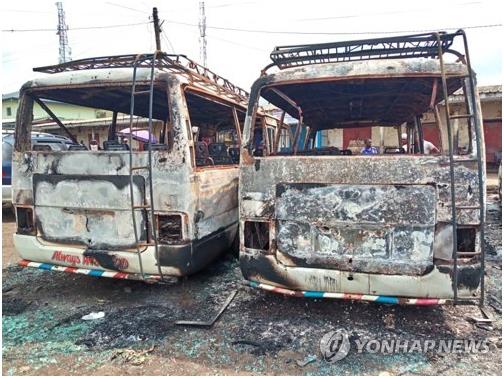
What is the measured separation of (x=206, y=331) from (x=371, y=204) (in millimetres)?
1759

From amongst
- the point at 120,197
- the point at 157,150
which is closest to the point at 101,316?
the point at 120,197

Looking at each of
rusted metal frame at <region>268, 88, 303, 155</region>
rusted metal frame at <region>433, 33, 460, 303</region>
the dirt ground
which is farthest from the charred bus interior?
the dirt ground

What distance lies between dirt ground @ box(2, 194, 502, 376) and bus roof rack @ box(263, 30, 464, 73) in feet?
Answer: 7.53

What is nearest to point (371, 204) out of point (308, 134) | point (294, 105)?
point (294, 105)

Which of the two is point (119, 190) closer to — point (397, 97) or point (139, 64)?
point (139, 64)

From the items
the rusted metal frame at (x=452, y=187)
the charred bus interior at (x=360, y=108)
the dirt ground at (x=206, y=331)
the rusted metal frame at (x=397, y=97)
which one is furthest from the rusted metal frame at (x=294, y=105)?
the dirt ground at (x=206, y=331)

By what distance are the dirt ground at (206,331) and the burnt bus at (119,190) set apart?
40cm

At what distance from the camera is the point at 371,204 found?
3035 millimetres

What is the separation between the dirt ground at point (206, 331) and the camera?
273 centimetres

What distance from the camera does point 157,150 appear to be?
11.7 feet

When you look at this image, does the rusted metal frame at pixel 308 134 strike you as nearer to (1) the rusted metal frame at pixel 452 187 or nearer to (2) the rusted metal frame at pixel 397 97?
(2) the rusted metal frame at pixel 397 97

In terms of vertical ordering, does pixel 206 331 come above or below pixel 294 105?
below

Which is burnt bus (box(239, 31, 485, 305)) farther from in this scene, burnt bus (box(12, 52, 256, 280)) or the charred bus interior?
burnt bus (box(12, 52, 256, 280))

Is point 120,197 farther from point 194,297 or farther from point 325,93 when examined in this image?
point 325,93
